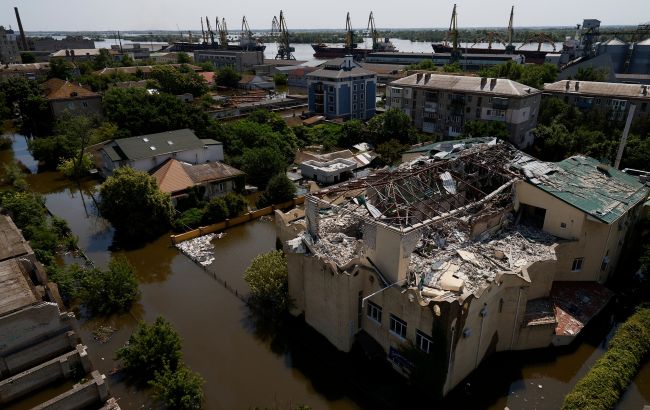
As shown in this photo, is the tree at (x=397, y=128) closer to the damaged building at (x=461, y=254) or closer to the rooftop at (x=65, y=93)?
the damaged building at (x=461, y=254)

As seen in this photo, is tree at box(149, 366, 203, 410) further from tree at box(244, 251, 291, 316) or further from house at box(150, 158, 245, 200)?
house at box(150, 158, 245, 200)

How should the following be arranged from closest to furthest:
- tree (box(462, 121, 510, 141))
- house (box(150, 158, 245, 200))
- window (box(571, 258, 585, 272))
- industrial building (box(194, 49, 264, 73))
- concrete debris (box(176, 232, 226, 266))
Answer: window (box(571, 258, 585, 272))
concrete debris (box(176, 232, 226, 266))
house (box(150, 158, 245, 200))
tree (box(462, 121, 510, 141))
industrial building (box(194, 49, 264, 73))

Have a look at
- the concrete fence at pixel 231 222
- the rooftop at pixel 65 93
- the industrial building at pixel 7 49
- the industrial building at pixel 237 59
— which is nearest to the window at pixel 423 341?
the concrete fence at pixel 231 222

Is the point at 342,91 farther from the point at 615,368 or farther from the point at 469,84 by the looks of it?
the point at 615,368

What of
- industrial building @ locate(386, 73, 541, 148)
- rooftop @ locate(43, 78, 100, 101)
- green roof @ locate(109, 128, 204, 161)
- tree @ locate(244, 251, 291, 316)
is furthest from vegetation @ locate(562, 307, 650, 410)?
rooftop @ locate(43, 78, 100, 101)

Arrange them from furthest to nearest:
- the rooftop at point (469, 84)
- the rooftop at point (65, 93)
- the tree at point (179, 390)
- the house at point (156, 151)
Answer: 1. the rooftop at point (65, 93)
2. the rooftop at point (469, 84)
3. the house at point (156, 151)
4. the tree at point (179, 390)

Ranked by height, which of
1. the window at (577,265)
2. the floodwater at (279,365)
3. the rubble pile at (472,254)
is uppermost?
the rubble pile at (472,254)

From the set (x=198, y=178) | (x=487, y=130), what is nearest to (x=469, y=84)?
(x=487, y=130)

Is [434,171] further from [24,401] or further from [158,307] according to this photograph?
[24,401]
